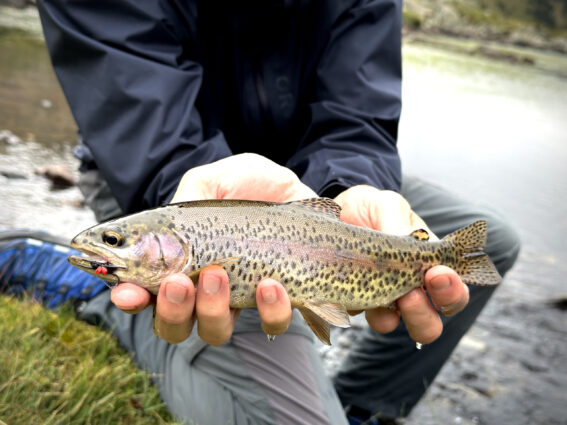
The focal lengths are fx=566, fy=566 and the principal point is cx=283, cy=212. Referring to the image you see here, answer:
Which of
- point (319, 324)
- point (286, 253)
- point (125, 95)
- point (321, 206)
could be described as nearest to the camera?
point (286, 253)

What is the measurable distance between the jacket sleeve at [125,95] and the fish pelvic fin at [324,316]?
4.12ft

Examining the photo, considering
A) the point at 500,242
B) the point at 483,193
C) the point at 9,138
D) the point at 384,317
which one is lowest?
the point at 483,193

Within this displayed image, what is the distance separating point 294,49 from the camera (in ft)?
15.0

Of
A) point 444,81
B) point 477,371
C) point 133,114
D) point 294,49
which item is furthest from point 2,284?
point 444,81

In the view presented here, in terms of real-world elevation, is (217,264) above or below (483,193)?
above

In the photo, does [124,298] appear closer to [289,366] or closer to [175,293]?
[175,293]

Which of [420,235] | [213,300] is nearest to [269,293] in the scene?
[213,300]

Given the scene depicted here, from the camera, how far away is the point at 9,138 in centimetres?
931

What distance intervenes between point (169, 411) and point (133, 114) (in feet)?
6.08

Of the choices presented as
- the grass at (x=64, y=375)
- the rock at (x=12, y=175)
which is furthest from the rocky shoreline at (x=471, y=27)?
the grass at (x=64, y=375)

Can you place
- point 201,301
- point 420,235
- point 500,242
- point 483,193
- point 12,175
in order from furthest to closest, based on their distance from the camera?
point 483,193 → point 12,175 → point 500,242 → point 420,235 → point 201,301

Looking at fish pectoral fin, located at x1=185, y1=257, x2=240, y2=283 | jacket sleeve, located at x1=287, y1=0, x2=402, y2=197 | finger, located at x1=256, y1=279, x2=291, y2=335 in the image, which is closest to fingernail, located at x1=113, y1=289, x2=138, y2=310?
fish pectoral fin, located at x1=185, y1=257, x2=240, y2=283

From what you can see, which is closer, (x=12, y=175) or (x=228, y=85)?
(x=228, y=85)

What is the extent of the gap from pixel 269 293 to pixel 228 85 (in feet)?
8.31
